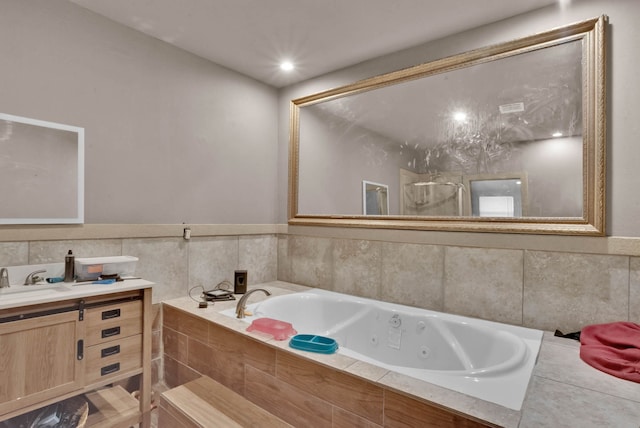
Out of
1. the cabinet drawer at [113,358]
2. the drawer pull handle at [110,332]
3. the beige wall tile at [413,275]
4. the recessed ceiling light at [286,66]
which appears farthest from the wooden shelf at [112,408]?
the recessed ceiling light at [286,66]

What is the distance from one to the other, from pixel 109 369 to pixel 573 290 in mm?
2631

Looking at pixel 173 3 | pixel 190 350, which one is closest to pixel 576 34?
pixel 173 3

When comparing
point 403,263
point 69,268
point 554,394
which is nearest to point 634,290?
point 554,394

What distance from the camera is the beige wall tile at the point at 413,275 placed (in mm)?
2441

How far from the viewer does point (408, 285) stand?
2.57m

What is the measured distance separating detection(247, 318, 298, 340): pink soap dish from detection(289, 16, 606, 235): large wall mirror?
1.18m

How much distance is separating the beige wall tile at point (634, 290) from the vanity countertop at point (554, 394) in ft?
1.13

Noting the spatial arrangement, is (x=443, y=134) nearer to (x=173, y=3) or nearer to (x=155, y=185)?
(x=173, y=3)

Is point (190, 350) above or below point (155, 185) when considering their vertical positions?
below

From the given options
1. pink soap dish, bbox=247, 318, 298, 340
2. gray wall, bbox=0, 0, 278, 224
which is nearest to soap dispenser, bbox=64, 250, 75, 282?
gray wall, bbox=0, 0, 278, 224

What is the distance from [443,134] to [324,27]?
1121 mm

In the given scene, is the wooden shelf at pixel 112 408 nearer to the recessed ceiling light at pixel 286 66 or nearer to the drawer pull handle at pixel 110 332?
the drawer pull handle at pixel 110 332

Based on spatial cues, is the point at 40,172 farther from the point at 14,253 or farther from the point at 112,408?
the point at 112,408

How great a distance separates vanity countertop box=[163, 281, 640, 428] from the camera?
117cm
